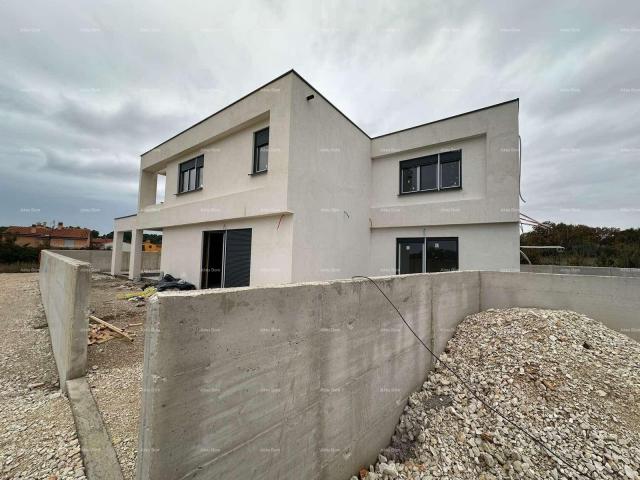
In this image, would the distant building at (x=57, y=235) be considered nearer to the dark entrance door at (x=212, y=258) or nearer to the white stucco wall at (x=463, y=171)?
the dark entrance door at (x=212, y=258)

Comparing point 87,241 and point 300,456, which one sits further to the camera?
point 87,241

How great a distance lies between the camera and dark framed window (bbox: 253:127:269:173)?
790 cm

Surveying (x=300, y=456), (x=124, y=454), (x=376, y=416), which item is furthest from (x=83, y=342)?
(x=376, y=416)

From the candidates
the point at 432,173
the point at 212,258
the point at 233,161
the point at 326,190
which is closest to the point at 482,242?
the point at 432,173

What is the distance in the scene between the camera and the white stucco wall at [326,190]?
279 inches

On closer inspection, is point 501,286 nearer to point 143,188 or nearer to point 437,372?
point 437,372

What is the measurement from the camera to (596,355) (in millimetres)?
4035

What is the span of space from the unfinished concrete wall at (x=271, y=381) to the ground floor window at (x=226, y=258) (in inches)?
220

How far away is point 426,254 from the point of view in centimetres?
905

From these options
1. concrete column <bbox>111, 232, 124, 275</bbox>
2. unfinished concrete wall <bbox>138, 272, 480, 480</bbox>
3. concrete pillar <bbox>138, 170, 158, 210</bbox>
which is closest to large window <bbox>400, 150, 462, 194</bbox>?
unfinished concrete wall <bbox>138, 272, 480, 480</bbox>

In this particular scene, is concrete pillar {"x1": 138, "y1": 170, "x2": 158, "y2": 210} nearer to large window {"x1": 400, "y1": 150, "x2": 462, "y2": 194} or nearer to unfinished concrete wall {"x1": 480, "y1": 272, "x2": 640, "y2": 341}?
large window {"x1": 400, "y1": 150, "x2": 462, "y2": 194}

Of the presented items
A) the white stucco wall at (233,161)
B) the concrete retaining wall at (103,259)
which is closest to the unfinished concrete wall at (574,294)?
the white stucco wall at (233,161)

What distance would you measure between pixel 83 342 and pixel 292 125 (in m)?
5.94

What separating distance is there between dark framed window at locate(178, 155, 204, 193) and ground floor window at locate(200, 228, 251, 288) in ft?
7.02
